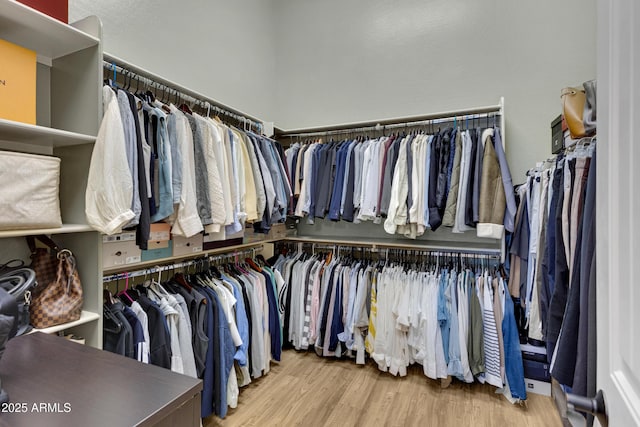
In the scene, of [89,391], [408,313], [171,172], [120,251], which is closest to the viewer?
[89,391]

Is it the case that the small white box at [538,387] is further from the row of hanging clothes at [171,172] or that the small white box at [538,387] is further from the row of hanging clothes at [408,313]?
the row of hanging clothes at [171,172]

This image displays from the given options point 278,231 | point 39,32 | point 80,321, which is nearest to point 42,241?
point 80,321

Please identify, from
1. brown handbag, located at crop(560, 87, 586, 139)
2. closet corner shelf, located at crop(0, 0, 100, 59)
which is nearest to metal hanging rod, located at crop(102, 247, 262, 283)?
closet corner shelf, located at crop(0, 0, 100, 59)

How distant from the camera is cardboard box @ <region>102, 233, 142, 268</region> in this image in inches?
64.9

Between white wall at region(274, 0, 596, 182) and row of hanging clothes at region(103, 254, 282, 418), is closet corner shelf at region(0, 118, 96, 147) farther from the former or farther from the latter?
white wall at region(274, 0, 596, 182)

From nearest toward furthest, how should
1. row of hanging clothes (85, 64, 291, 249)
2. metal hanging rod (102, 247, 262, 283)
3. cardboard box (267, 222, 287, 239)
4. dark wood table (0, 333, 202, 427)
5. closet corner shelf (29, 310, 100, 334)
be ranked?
dark wood table (0, 333, 202, 427), closet corner shelf (29, 310, 100, 334), row of hanging clothes (85, 64, 291, 249), metal hanging rod (102, 247, 262, 283), cardboard box (267, 222, 287, 239)

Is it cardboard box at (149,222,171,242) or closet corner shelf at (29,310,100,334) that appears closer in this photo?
closet corner shelf at (29,310,100,334)

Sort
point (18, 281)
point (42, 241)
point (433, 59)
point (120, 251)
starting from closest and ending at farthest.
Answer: point (18, 281)
point (42, 241)
point (120, 251)
point (433, 59)

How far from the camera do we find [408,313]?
230 centimetres

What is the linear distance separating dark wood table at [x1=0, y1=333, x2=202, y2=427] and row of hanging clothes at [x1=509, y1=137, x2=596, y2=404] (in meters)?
0.95

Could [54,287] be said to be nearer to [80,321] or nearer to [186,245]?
[80,321]

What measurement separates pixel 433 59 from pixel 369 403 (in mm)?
2851

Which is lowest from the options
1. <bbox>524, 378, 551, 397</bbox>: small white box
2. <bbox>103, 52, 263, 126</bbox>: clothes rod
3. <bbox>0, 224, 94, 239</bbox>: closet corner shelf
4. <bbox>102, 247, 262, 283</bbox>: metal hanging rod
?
<bbox>524, 378, 551, 397</bbox>: small white box

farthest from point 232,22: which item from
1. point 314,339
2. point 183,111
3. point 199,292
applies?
point 314,339
